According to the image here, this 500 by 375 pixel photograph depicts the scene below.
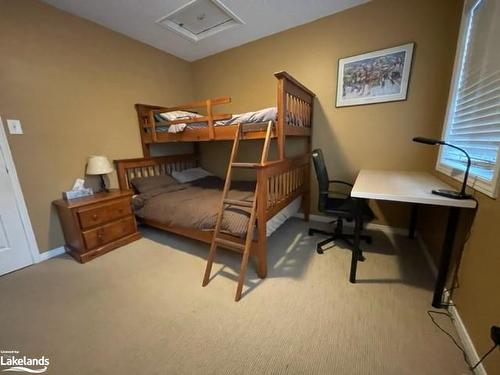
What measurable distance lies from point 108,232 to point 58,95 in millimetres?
1601

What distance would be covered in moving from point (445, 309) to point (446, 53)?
7.78ft

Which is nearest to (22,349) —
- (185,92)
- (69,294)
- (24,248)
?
(69,294)

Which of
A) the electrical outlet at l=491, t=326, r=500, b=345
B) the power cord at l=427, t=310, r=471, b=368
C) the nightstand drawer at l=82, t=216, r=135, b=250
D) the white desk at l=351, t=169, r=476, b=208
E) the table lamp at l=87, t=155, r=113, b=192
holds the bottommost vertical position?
the power cord at l=427, t=310, r=471, b=368

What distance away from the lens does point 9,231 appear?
2.08 metres

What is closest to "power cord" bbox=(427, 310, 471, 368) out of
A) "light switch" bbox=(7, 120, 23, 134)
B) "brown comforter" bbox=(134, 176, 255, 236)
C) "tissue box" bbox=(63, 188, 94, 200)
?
"brown comforter" bbox=(134, 176, 255, 236)

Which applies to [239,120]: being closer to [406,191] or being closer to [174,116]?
[174,116]

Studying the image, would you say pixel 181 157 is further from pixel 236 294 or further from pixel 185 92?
pixel 236 294

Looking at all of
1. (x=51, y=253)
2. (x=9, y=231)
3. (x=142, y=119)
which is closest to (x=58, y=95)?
(x=142, y=119)

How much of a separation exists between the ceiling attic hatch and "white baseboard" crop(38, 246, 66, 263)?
2941 mm

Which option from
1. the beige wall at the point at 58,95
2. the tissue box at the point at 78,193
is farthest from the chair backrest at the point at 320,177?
the tissue box at the point at 78,193

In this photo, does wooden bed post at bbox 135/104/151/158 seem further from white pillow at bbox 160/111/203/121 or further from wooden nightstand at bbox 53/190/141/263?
wooden nightstand at bbox 53/190/141/263

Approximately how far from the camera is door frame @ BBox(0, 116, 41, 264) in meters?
1.99

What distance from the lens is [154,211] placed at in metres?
2.54

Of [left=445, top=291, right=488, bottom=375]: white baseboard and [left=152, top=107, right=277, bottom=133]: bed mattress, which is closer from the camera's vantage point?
[left=445, top=291, right=488, bottom=375]: white baseboard
